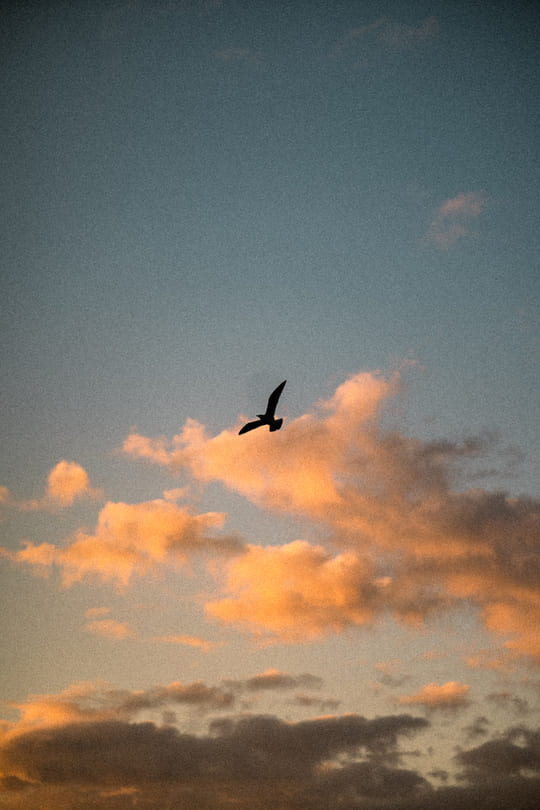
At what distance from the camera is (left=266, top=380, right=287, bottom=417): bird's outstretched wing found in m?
41.1

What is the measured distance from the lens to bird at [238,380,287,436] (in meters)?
41.2

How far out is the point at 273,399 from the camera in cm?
4134

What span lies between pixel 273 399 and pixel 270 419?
66.6 inches

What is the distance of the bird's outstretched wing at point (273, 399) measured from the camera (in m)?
41.1

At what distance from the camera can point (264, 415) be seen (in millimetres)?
42031

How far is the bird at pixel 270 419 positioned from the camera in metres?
41.2
